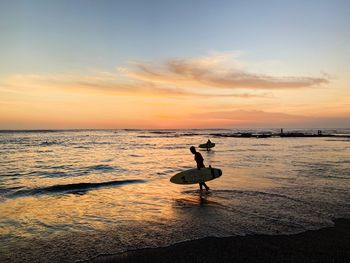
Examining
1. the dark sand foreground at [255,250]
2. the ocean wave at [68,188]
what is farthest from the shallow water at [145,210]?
the dark sand foreground at [255,250]

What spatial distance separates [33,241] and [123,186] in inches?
317

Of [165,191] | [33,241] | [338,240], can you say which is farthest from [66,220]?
[338,240]

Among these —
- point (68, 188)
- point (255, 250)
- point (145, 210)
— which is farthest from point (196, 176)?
point (255, 250)

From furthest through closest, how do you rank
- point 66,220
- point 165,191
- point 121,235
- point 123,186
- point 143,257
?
point 123,186
point 165,191
point 66,220
point 121,235
point 143,257

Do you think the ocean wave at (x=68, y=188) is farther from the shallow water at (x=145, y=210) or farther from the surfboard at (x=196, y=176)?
the surfboard at (x=196, y=176)

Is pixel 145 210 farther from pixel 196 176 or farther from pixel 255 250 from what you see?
pixel 255 250

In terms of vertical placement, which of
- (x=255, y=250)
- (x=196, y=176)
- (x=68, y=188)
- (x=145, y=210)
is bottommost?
(x=68, y=188)

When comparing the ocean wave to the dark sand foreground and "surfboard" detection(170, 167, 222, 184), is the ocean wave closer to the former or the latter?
"surfboard" detection(170, 167, 222, 184)

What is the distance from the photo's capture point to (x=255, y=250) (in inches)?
261

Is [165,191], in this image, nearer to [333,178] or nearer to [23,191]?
[23,191]

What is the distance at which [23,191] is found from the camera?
46.4 ft

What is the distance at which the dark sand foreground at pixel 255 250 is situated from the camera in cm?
620

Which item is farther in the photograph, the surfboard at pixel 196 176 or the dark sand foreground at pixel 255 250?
the surfboard at pixel 196 176

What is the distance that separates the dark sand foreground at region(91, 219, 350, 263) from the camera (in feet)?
20.3
